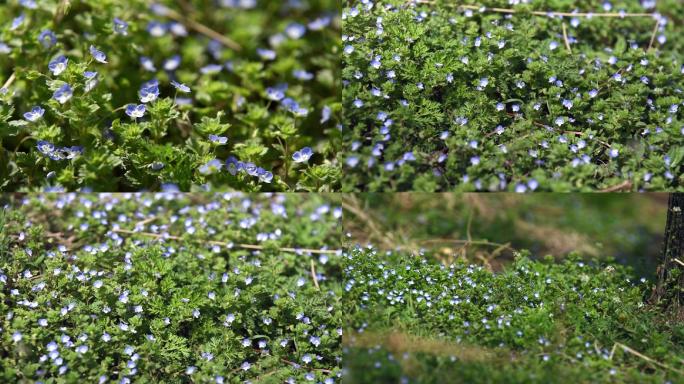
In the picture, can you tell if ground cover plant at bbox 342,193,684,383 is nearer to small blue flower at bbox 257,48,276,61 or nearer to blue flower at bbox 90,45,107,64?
small blue flower at bbox 257,48,276,61

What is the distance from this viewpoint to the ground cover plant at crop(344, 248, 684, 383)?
3076 mm

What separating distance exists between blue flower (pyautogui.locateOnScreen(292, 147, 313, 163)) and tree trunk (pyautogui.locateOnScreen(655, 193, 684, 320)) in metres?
1.93

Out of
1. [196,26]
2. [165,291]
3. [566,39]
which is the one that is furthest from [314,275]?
[566,39]

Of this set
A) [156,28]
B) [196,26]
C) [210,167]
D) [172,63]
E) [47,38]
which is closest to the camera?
[210,167]

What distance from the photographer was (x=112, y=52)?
156 inches

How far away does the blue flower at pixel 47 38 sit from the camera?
369 centimetres

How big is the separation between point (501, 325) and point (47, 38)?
111 inches

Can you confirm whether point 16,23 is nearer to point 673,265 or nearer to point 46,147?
point 46,147

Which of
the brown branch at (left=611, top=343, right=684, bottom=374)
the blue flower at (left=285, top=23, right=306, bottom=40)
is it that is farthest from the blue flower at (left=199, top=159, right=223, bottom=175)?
the brown branch at (left=611, top=343, right=684, bottom=374)

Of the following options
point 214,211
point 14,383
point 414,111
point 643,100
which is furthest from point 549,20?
point 14,383

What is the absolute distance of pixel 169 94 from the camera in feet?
13.3

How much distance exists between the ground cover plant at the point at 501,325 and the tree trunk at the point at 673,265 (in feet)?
0.30

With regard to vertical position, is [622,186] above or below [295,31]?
below

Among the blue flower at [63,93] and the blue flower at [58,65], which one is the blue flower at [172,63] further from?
the blue flower at [63,93]
